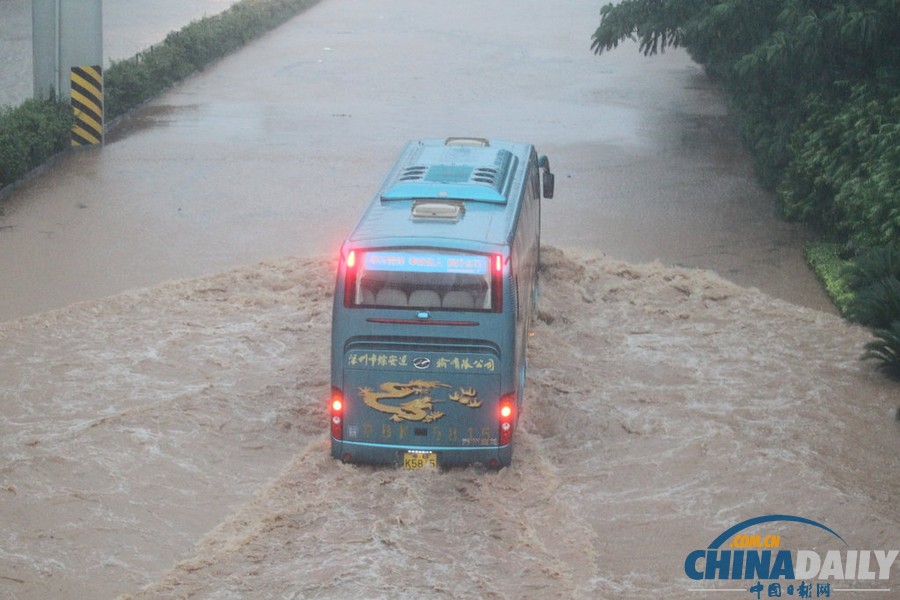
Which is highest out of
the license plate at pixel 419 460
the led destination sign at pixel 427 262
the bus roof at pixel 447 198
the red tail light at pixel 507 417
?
the bus roof at pixel 447 198

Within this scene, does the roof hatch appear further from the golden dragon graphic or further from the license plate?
the license plate

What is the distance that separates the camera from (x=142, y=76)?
28.3m

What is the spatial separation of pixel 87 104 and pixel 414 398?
50.6ft

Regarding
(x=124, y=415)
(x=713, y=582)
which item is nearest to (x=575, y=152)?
(x=124, y=415)

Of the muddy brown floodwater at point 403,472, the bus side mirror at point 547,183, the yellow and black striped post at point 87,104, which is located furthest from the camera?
the yellow and black striped post at point 87,104

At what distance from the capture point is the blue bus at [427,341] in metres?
10.7

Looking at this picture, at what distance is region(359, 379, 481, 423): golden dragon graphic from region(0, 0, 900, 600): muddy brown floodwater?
615 mm

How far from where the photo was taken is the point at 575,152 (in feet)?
81.9

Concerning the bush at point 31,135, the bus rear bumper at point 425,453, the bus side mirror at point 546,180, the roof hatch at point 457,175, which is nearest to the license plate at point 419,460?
the bus rear bumper at point 425,453

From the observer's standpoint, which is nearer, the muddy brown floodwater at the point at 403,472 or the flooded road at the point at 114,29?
the muddy brown floodwater at the point at 403,472

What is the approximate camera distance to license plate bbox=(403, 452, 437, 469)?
11.1 m

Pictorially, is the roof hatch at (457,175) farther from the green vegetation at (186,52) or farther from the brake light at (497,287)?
the green vegetation at (186,52)

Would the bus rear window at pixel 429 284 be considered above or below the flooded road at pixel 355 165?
above

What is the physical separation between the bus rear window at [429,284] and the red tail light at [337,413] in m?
0.91
